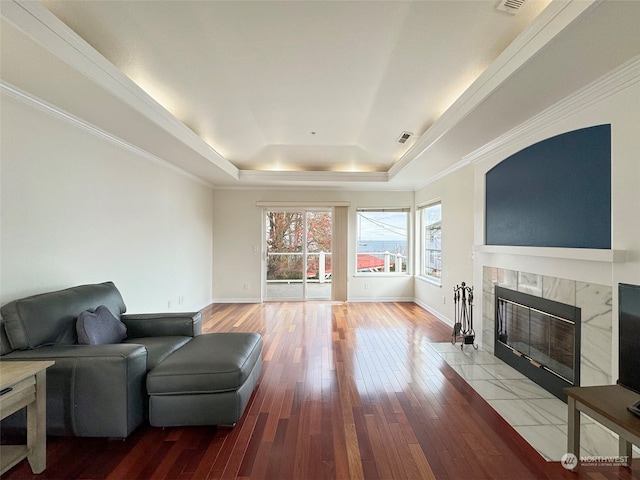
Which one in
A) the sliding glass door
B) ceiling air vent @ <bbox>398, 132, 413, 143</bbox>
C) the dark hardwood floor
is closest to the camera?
the dark hardwood floor

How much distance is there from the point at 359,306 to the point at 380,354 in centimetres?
249

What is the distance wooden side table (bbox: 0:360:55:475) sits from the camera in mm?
1542

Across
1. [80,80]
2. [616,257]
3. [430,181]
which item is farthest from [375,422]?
[430,181]

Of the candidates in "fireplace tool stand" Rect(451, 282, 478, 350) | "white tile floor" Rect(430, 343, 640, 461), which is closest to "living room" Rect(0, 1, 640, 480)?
"fireplace tool stand" Rect(451, 282, 478, 350)

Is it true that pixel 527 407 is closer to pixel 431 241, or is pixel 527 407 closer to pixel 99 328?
pixel 99 328

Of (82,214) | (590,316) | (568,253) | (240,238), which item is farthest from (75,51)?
(240,238)

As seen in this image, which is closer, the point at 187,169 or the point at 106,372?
the point at 106,372

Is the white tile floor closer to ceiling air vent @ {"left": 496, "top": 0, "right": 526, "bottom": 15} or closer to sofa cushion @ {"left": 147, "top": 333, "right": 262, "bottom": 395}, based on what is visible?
sofa cushion @ {"left": 147, "top": 333, "right": 262, "bottom": 395}

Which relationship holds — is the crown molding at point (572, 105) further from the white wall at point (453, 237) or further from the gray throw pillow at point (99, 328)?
the gray throw pillow at point (99, 328)

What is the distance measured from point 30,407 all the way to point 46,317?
25.4 inches

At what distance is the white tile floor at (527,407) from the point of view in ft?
6.23

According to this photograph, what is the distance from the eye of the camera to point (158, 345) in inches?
94.4

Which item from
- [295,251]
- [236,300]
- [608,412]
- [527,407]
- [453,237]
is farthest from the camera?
[295,251]

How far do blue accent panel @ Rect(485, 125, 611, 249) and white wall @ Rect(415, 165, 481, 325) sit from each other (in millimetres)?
671
